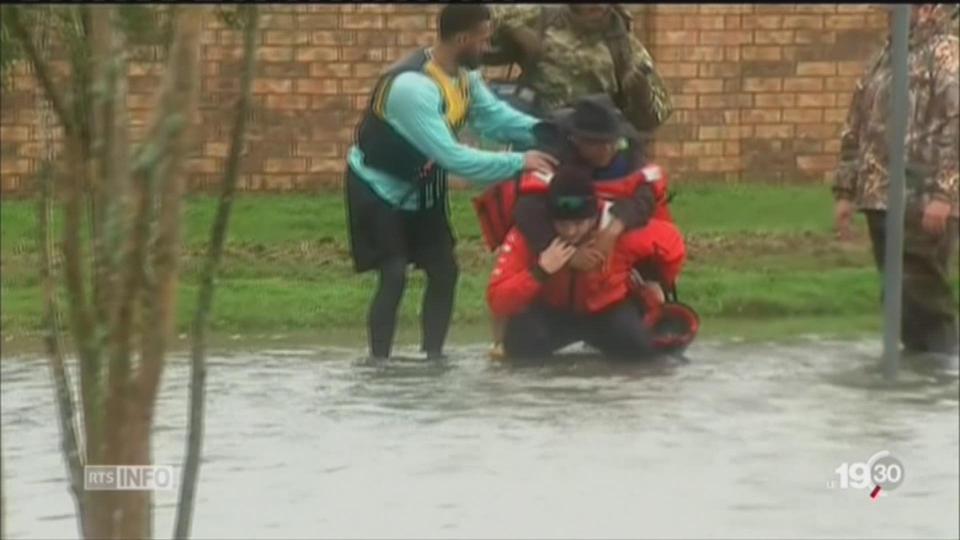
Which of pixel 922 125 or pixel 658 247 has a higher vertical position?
pixel 922 125

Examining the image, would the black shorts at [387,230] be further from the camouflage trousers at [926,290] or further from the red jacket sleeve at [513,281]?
the camouflage trousers at [926,290]

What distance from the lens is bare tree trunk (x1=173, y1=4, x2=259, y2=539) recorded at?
409 cm

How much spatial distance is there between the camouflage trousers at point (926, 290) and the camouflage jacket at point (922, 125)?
0.12 meters

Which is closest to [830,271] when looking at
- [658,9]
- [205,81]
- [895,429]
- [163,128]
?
[658,9]

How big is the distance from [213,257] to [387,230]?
17.7 feet

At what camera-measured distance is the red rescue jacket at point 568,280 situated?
957 cm

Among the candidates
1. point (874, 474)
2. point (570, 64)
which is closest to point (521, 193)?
point (570, 64)

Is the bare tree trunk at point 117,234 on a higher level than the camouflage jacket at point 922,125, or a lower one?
higher

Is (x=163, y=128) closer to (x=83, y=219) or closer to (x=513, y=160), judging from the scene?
(x=83, y=219)

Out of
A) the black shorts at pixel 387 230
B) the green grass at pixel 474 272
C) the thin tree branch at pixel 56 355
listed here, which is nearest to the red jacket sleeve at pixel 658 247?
the green grass at pixel 474 272

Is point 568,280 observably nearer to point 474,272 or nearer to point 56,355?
point 474,272

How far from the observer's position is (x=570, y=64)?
401 inches

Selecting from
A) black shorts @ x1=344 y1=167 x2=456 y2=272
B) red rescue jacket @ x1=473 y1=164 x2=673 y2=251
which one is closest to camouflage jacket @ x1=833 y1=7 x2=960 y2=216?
red rescue jacket @ x1=473 y1=164 x2=673 y2=251

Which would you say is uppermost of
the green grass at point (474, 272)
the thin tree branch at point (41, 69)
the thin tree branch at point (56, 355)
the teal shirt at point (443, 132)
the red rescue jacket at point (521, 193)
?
the thin tree branch at point (41, 69)
